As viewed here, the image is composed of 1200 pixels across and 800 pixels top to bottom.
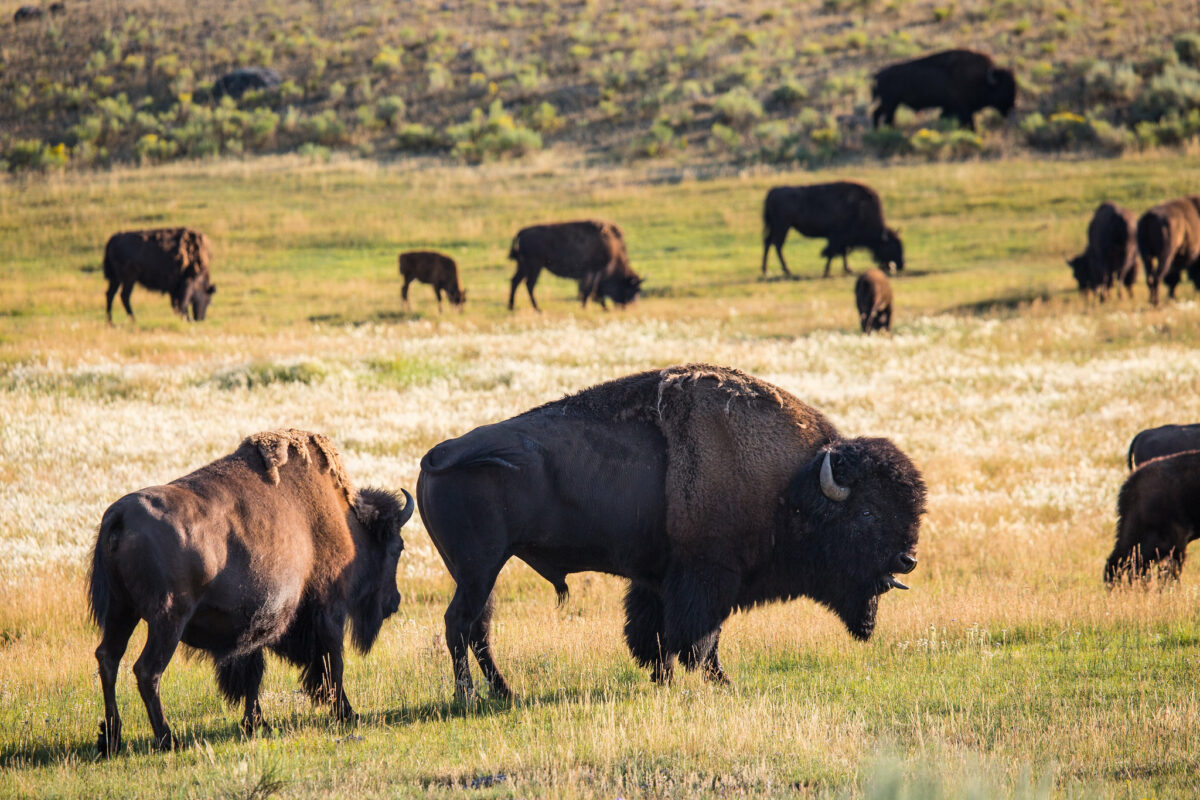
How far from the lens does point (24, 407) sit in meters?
A: 16.8

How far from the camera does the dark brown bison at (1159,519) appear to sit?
9.34 meters

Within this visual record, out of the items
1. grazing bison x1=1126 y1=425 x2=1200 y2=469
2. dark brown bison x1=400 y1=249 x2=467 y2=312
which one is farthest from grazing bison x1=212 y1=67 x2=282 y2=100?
grazing bison x1=1126 y1=425 x2=1200 y2=469

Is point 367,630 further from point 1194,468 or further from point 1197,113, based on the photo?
point 1197,113

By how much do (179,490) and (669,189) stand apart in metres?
38.1

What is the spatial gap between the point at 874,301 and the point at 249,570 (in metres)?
19.5

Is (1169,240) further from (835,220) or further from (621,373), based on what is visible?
(621,373)

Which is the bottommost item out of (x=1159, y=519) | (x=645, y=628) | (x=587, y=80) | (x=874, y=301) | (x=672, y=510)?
(x=874, y=301)

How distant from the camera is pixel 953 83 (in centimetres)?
4697

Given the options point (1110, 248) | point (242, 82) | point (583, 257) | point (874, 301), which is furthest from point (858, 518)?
point (242, 82)

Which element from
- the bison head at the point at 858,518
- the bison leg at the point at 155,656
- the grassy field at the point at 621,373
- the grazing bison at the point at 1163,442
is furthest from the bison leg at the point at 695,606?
the grazing bison at the point at 1163,442

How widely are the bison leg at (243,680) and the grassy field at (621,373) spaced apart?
238 millimetres

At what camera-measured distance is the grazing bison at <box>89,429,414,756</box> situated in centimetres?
572

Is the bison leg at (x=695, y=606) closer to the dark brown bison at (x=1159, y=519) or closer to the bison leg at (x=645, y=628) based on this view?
the bison leg at (x=645, y=628)

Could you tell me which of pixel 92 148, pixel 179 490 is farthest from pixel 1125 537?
pixel 92 148
